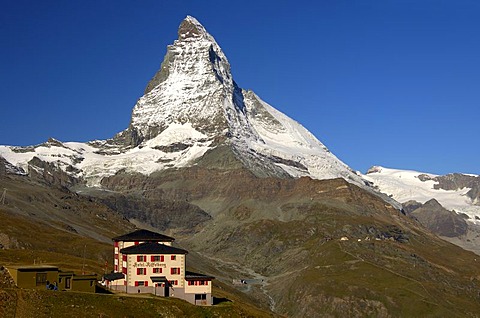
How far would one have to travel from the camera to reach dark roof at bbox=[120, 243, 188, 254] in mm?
144262

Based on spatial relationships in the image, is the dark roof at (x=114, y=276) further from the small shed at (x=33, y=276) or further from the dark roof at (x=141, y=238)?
the small shed at (x=33, y=276)

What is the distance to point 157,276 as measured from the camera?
143125 millimetres

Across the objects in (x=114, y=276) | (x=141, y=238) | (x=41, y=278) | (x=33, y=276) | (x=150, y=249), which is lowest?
(x=41, y=278)

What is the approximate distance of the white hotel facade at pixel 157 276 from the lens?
5586 inches

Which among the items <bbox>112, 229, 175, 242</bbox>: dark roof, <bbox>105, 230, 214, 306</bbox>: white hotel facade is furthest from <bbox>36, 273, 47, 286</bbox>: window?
<bbox>112, 229, 175, 242</bbox>: dark roof

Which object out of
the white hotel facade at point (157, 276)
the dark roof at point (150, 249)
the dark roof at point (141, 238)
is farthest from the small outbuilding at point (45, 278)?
the dark roof at point (141, 238)

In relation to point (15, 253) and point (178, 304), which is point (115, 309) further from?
point (15, 253)

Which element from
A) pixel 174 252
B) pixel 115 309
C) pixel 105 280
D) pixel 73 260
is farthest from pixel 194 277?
pixel 73 260

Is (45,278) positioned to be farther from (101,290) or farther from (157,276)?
(157,276)

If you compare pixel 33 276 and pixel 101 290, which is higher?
pixel 33 276

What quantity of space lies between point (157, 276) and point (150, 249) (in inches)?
213

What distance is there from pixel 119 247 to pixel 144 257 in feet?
45.4

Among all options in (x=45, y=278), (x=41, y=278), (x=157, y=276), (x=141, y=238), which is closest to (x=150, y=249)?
(x=157, y=276)

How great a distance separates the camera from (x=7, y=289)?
352 feet
